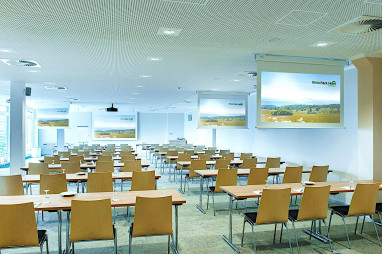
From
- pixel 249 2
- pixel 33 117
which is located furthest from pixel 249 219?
pixel 33 117

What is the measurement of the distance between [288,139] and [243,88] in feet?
8.68

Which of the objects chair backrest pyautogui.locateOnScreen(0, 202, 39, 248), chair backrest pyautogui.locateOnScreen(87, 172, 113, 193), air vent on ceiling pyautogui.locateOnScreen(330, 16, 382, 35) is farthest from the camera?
chair backrest pyautogui.locateOnScreen(87, 172, 113, 193)

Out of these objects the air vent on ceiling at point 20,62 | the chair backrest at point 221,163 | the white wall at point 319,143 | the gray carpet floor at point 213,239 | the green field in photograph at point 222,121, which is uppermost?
the air vent on ceiling at point 20,62

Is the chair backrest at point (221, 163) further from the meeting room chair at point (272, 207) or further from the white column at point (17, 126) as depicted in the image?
the white column at point (17, 126)

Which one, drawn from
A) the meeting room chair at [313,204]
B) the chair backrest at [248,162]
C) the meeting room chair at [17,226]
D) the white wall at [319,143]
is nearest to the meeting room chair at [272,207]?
the meeting room chair at [313,204]

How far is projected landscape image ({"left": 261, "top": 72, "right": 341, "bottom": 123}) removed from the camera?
19.7 ft

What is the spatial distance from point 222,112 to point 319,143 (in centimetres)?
409

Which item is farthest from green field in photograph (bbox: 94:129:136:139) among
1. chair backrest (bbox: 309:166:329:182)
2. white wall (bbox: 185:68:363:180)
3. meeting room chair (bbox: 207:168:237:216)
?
chair backrest (bbox: 309:166:329:182)

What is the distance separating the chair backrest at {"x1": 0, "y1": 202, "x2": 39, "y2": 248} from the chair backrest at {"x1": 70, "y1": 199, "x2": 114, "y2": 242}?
17.0 inches

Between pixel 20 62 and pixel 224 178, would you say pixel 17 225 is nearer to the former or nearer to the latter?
pixel 224 178

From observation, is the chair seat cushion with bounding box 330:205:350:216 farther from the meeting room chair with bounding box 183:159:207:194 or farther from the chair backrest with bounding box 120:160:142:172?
the chair backrest with bounding box 120:160:142:172

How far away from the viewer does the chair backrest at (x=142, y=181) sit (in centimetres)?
591

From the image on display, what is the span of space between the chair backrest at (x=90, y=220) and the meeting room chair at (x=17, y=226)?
16.9 inches

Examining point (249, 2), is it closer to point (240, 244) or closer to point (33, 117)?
point (240, 244)
